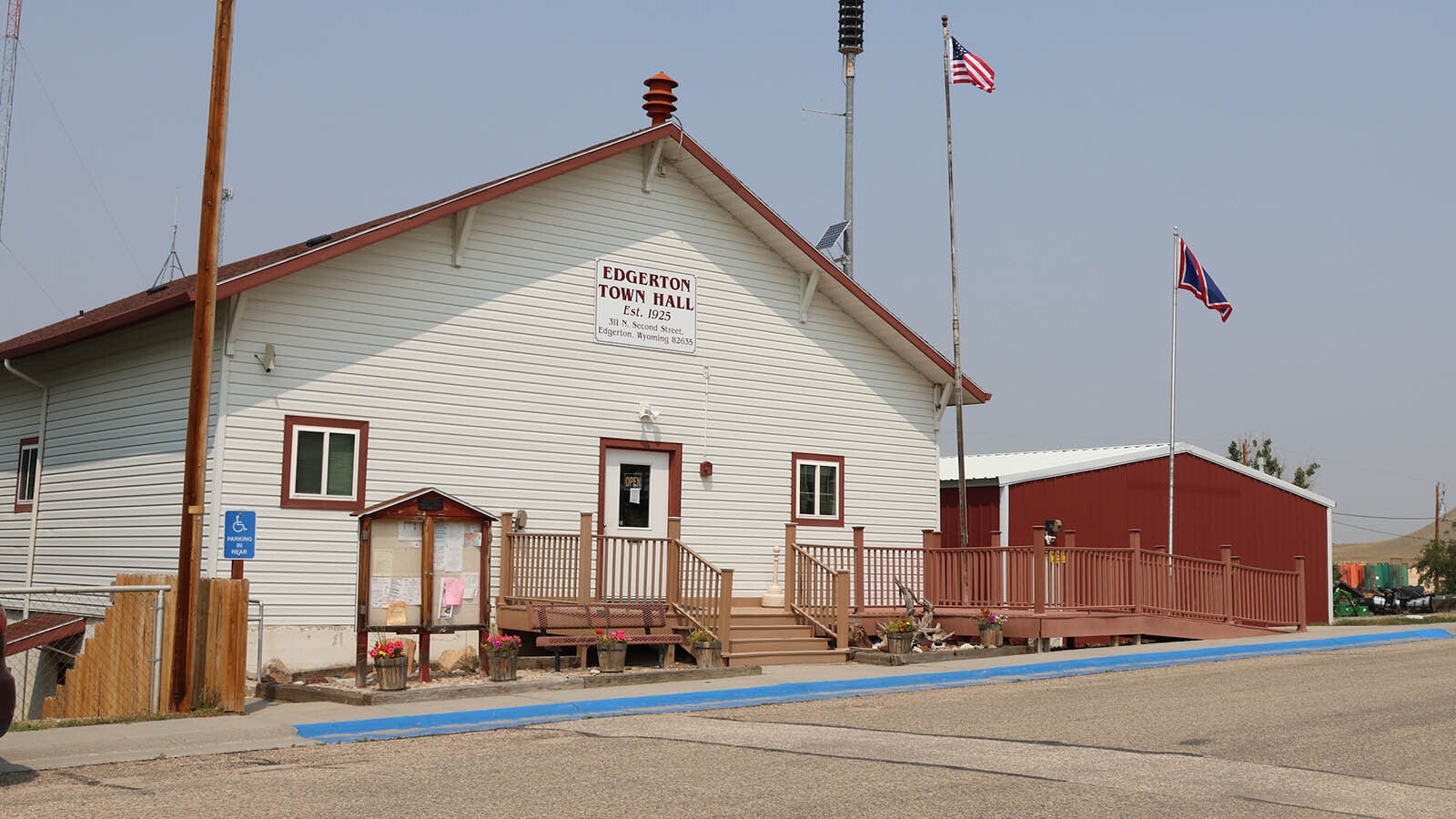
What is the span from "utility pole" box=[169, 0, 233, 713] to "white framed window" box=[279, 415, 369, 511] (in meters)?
3.75

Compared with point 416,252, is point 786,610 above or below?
below

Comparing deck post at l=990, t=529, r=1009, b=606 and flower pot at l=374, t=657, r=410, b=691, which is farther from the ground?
deck post at l=990, t=529, r=1009, b=606

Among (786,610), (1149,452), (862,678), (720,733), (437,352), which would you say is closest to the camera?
(720,733)

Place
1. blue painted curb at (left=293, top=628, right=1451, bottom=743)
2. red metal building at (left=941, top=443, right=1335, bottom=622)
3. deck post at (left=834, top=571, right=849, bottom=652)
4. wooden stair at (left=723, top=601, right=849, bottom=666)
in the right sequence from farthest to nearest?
1. red metal building at (left=941, top=443, right=1335, bottom=622)
2. deck post at (left=834, top=571, right=849, bottom=652)
3. wooden stair at (left=723, top=601, right=849, bottom=666)
4. blue painted curb at (left=293, top=628, right=1451, bottom=743)

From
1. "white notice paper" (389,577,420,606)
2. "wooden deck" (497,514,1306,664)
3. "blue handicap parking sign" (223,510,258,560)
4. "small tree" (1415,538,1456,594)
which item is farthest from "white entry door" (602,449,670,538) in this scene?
"small tree" (1415,538,1456,594)

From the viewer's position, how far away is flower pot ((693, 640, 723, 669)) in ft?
59.8

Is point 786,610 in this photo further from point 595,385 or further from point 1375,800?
point 1375,800

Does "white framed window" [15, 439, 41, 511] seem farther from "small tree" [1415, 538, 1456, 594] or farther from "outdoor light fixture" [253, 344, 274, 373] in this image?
"small tree" [1415, 538, 1456, 594]

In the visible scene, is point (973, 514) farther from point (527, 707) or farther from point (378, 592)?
point (527, 707)

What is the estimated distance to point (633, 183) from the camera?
21.7m

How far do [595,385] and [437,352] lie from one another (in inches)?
98.7

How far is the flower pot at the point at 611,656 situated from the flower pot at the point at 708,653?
139 centimetres

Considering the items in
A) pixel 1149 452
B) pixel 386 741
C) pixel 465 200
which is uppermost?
pixel 465 200

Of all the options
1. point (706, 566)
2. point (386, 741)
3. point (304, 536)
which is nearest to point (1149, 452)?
point (706, 566)
